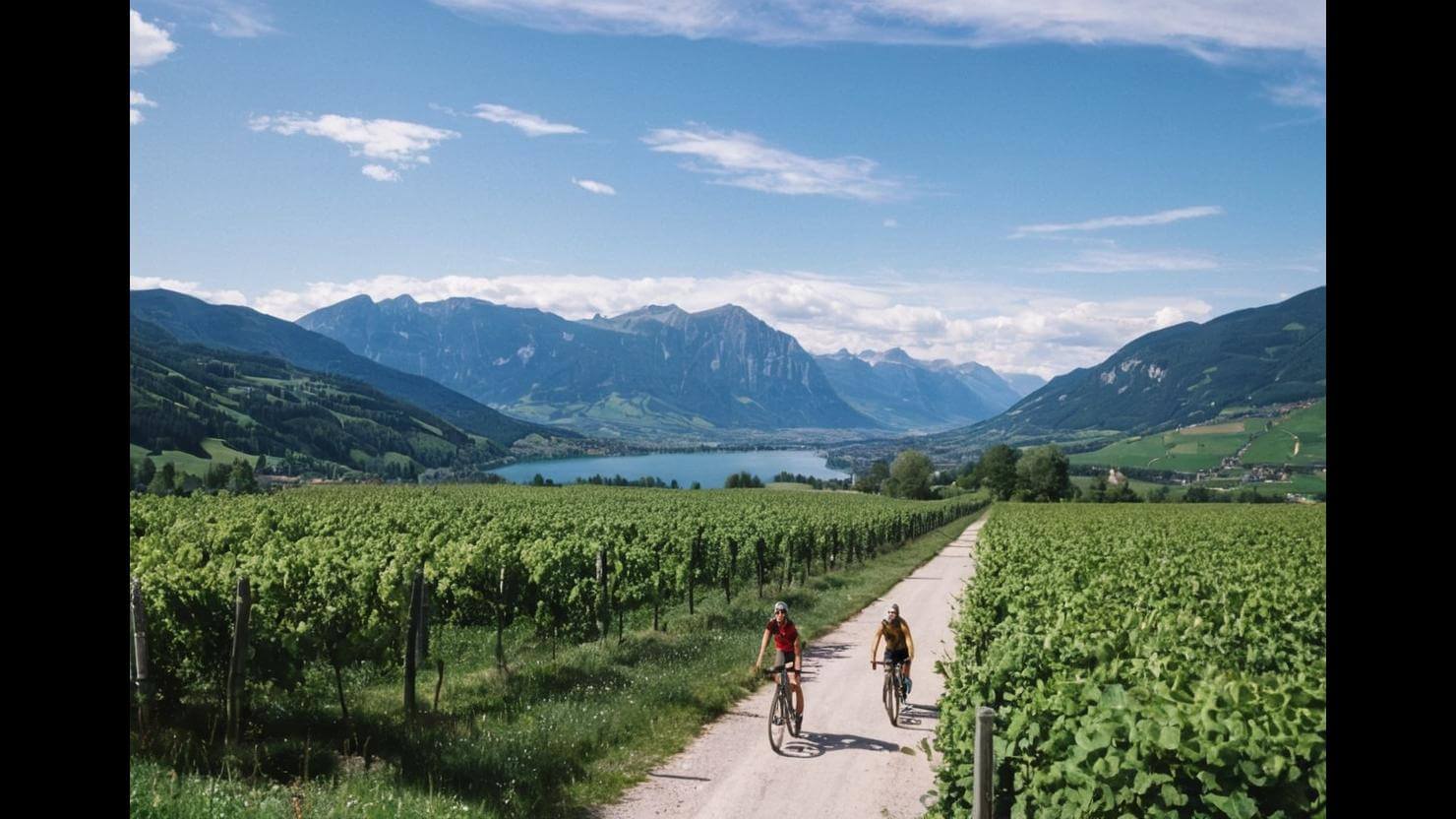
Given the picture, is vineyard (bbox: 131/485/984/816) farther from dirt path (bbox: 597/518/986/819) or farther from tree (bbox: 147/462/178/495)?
tree (bbox: 147/462/178/495)

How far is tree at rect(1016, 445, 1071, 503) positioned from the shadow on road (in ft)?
422

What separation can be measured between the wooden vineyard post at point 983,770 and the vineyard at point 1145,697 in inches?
15.9

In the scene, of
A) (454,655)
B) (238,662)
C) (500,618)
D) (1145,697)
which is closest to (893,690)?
(500,618)

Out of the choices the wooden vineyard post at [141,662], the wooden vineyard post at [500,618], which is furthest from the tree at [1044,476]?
the wooden vineyard post at [141,662]

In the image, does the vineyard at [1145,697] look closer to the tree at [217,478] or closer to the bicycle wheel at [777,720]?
the bicycle wheel at [777,720]

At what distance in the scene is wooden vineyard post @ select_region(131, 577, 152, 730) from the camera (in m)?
10.8

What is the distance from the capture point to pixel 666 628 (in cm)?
2248

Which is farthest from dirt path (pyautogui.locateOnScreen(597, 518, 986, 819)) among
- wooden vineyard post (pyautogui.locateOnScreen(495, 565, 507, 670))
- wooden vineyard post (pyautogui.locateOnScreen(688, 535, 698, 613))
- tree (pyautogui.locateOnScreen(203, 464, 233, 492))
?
tree (pyautogui.locateOnScreen(203, 464, 233, 492))

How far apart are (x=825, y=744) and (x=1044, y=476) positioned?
135670 mm

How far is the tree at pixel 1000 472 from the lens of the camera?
145 m

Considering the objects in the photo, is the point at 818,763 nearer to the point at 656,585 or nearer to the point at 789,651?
the point at 789,651

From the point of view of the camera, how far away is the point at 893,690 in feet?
50.3
